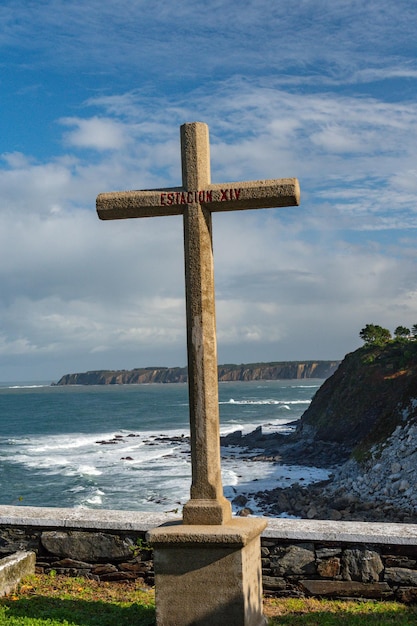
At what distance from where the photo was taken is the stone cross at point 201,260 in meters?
5.39

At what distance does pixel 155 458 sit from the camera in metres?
45.2

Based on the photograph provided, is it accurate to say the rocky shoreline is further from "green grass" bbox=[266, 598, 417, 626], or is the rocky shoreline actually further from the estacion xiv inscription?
the estacion xiv inscription

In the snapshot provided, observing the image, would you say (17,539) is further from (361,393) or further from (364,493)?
(361,393)

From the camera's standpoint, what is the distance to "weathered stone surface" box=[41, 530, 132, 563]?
6828 millimetres

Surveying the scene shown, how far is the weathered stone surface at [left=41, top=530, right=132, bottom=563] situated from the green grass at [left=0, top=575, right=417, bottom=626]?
26cm

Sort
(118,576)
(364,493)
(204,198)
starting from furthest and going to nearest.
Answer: (364,493), (118,576), (204,198)

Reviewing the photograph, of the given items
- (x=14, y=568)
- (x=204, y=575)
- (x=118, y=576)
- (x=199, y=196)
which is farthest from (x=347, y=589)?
(x=199, y=196)

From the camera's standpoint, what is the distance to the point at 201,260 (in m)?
5.52

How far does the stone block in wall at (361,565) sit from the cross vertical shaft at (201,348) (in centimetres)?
157

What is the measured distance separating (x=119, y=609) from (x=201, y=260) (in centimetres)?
318

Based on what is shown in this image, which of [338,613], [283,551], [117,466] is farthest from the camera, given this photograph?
[117,466]

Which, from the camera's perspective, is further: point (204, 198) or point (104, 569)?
point (104, 569)

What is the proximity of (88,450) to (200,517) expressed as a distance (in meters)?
50.8

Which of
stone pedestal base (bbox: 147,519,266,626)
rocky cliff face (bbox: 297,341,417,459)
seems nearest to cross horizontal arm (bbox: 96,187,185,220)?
stone pedestal base (bbox: 147,519,266,626)
